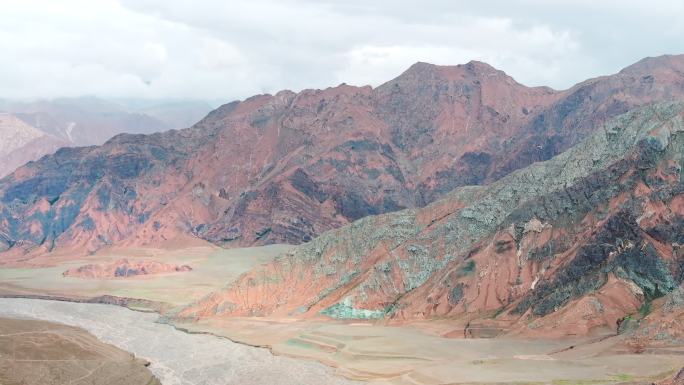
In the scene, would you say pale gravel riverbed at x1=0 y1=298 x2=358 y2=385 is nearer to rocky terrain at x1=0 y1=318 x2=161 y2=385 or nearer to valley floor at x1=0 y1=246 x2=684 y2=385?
valley floor at x1=0 y1=246 x2=684 y2=385

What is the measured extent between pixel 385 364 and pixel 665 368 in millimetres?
36937

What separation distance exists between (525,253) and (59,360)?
77223 millimetres

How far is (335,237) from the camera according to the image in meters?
173

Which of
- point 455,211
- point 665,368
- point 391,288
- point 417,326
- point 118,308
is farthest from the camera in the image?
point 118,308

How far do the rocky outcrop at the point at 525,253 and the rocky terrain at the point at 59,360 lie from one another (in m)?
43.3

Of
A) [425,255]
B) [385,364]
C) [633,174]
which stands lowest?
[385,364]

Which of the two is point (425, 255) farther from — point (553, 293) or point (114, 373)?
point (114, 373)

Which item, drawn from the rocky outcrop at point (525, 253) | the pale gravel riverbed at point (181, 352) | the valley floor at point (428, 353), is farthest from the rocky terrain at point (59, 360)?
the rocky outcrop at point (525, 253)

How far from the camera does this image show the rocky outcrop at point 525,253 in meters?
126

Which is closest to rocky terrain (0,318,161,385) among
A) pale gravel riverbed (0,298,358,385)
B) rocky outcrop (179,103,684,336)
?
pale gravel riverbed (0,298,358,385)

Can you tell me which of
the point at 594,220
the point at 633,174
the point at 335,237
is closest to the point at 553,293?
the point at 594,220

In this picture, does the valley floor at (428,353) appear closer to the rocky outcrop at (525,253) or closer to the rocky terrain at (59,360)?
the rocky terrain at (59,360)

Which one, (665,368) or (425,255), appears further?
(425,255)

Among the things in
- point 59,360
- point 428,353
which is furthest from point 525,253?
point 59,360
